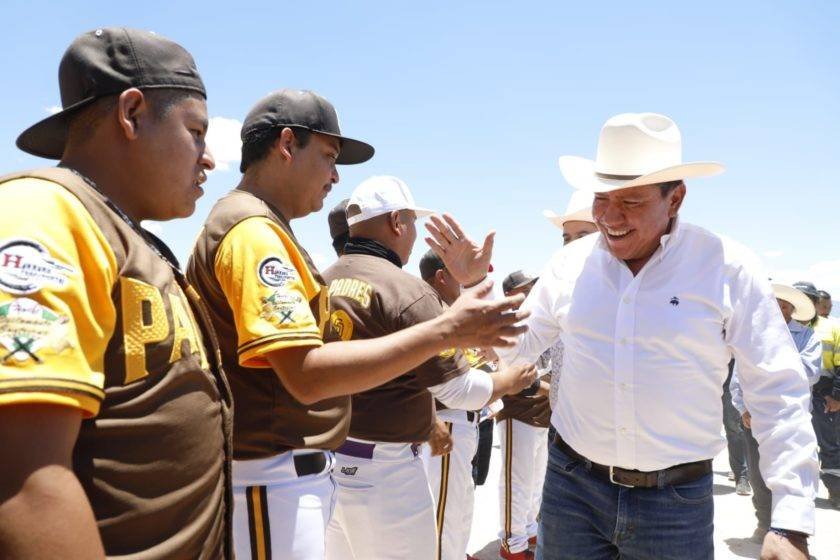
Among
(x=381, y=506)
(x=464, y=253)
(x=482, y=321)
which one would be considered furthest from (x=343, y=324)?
(x=482, y=321)

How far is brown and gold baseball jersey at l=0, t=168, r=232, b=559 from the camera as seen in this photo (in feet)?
3.48

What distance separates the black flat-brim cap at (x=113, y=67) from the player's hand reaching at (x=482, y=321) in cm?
106

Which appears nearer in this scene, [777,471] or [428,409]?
[777,471]

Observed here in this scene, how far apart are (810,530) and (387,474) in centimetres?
192

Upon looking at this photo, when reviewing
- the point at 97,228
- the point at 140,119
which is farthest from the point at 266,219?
the point at 97,228

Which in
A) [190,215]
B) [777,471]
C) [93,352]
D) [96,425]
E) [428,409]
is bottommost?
[428,409]

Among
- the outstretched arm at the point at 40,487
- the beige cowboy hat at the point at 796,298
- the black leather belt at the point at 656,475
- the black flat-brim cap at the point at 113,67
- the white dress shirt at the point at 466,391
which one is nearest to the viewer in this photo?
the outstretched arm at the point at 40,487

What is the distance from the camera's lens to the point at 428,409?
3490 mm

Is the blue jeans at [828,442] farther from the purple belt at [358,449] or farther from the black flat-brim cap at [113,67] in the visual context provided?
the black flat-brim cap at [113,67]

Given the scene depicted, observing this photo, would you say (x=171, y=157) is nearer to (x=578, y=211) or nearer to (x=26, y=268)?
(x=26, y=268)

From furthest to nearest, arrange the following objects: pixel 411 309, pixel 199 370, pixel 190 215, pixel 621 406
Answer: pixel 411 309 < pixel 621 406 < pixel 190 215 < pixel 199 370

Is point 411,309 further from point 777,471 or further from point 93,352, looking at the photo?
point 93,352

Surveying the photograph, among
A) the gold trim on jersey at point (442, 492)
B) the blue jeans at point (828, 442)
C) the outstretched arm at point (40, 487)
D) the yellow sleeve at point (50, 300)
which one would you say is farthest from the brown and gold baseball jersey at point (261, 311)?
the blue jeans at point (828, 442)

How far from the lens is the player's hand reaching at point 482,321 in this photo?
6.82 feet
